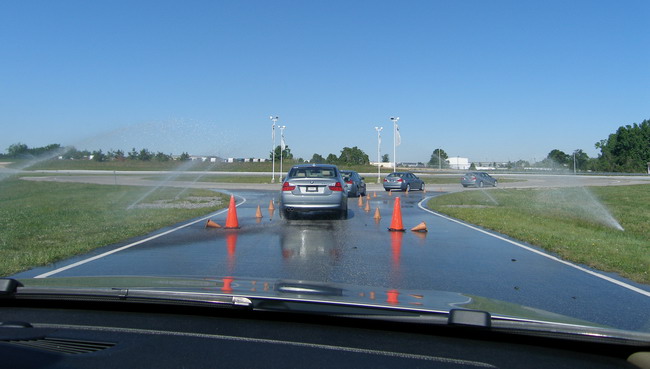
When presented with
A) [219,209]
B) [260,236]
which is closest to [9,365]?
[260,236]

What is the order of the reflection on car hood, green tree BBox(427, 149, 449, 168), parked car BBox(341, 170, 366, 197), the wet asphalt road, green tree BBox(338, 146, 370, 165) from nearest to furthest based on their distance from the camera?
the reflection on car hood → the wet asphalt road → parked car BBox(341, 170, 366, 197) → green tree BBox(338, 146, 370, 165) → green tree BBox(427, 149, 449, 168)

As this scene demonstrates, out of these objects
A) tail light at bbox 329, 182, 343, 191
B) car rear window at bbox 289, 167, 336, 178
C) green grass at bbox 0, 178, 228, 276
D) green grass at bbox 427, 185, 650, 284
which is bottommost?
green grass at bbox 427, 185, 650, 284

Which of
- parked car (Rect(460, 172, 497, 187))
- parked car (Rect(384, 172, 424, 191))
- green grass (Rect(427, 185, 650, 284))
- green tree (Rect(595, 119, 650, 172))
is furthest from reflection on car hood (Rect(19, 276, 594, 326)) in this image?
green tree (Rect(595, 119, 650, 172))

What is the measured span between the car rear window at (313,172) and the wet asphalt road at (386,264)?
2.52 metres

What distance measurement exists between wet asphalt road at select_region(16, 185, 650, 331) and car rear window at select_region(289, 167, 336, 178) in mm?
2524

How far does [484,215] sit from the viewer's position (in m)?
18.7

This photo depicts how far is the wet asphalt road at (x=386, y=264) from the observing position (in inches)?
265

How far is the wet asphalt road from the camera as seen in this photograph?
22.1ft

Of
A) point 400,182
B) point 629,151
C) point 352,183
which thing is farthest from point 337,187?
point 629,151

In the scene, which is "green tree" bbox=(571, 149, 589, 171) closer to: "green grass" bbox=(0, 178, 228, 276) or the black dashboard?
"green grass" bbox=(0, 178, 228, 276)

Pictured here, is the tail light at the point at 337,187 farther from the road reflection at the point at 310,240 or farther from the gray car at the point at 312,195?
the road reflection at the point at 310,240

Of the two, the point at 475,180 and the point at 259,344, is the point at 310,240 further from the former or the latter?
the point at 475,180

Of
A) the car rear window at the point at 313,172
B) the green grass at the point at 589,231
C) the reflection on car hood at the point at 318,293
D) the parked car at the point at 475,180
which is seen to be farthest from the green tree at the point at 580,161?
the reflection on car hood at the point at 318,293

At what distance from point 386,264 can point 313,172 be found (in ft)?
25.4
